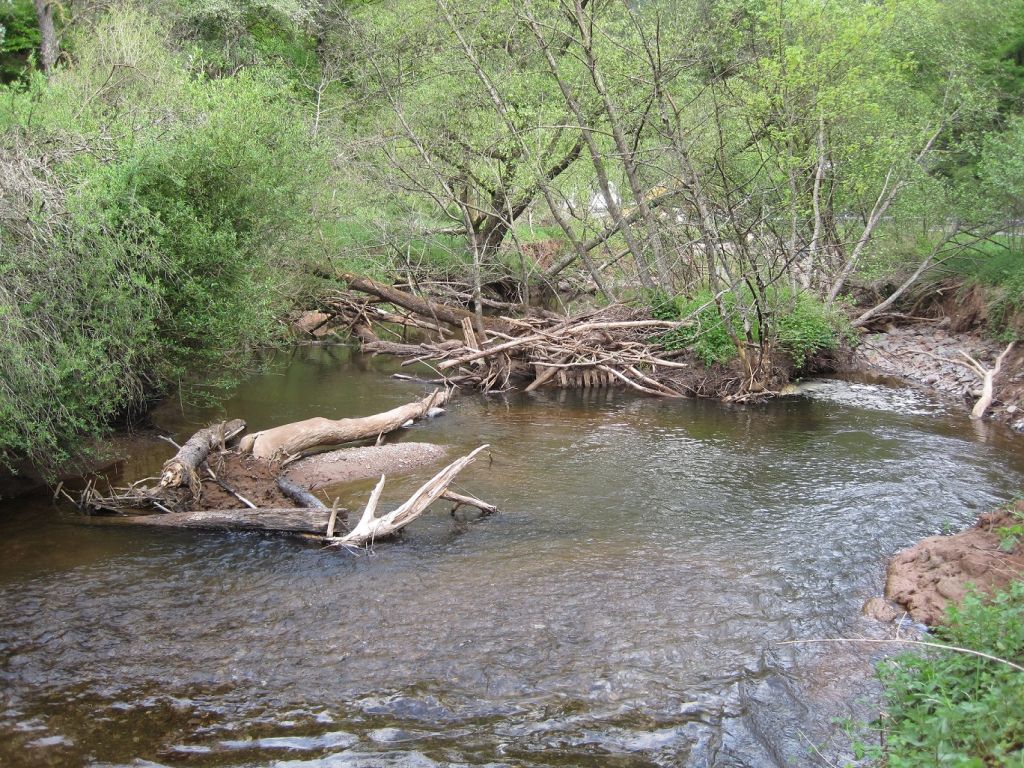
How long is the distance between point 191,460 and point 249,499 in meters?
0.85

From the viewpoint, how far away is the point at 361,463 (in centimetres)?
1145

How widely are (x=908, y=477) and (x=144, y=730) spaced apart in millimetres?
9759

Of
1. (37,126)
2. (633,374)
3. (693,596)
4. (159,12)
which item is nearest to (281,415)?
(37,126)

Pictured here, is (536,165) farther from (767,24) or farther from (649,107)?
(767,24)

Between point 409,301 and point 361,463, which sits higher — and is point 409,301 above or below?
above

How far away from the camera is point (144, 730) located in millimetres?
5375

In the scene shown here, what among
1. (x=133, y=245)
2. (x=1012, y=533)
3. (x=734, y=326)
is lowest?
(x=1012, y=533)

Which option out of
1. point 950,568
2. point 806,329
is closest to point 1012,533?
point 950,568

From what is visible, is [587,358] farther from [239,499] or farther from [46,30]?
[46,30]

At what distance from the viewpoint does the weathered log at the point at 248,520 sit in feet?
28.1

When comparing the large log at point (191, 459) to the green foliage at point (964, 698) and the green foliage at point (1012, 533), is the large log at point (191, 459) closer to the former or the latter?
the green foliage at point (964, 698)

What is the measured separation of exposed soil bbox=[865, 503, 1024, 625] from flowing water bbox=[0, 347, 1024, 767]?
0.29 meters

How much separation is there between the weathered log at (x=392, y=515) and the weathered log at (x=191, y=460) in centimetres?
222

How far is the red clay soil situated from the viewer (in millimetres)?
6680
